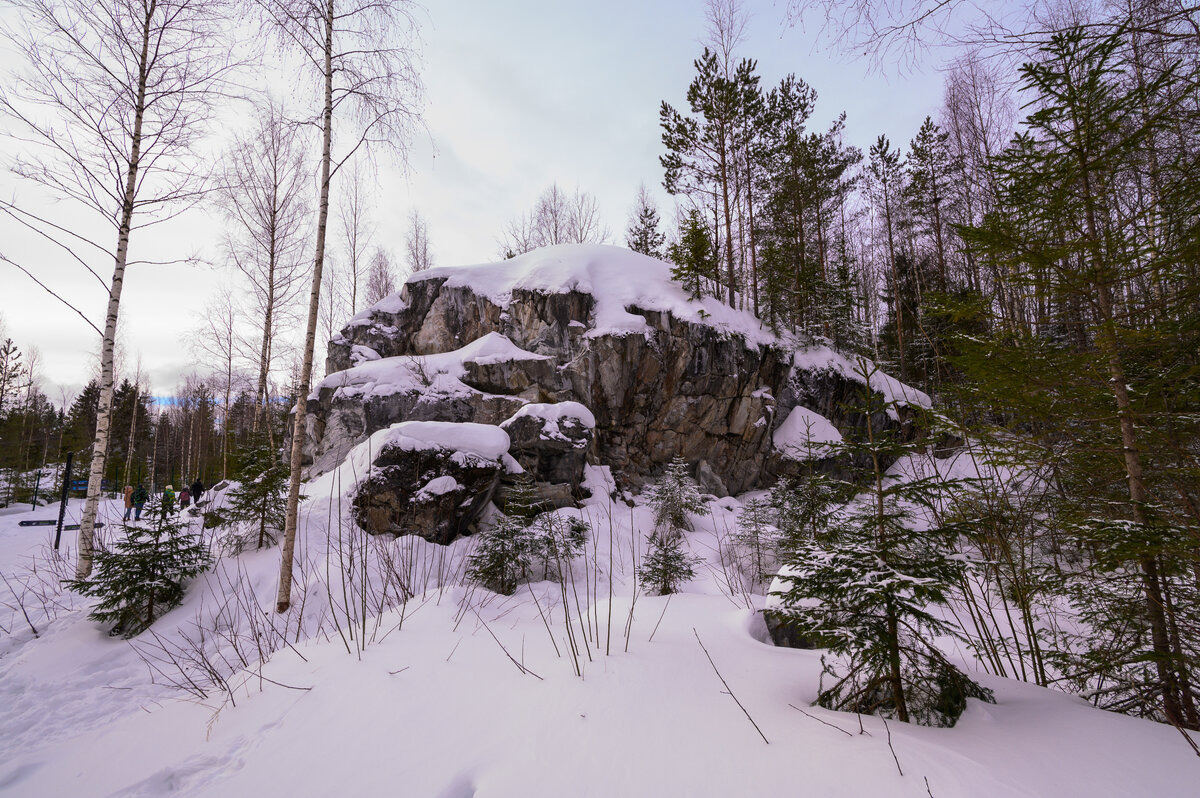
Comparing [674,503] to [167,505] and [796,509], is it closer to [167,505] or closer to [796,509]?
[796,509]

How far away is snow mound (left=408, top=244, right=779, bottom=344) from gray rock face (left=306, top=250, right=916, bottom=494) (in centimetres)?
28

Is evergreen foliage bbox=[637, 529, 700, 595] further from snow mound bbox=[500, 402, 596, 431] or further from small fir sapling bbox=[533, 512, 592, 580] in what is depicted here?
snow mound bbox=[500, 402, 596, 431]

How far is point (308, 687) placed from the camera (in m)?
3.00

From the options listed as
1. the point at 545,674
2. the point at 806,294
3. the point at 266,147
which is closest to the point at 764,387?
the point at 806,294

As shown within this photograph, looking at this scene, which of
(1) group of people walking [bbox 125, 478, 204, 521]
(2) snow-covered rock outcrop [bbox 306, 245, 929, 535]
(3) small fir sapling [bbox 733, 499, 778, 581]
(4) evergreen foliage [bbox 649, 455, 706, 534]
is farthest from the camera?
(1) group of people walking [bbox 125, 478, 204, 521]

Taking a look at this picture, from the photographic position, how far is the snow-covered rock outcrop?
521 inches

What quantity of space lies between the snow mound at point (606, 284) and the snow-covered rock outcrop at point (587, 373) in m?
0.07

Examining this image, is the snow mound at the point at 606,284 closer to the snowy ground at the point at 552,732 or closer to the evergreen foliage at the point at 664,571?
the evergreen foliage at the point at 664,571

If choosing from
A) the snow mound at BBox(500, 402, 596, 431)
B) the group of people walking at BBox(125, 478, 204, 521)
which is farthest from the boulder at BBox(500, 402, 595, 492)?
the group of people walking at BBox(125, 478, 204, 521)

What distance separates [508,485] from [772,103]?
62.0 ft

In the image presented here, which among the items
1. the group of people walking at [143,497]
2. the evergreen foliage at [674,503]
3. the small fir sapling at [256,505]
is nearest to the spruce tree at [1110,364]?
the evergreen foliage at [674,503]

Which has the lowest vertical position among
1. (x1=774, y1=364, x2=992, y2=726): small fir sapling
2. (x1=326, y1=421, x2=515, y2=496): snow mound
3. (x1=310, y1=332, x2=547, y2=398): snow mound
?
(x1=774, y1=364, x2=992, y2=726): small fir sapling

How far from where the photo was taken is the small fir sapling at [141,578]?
5914mm

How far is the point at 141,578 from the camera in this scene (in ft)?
20.0
